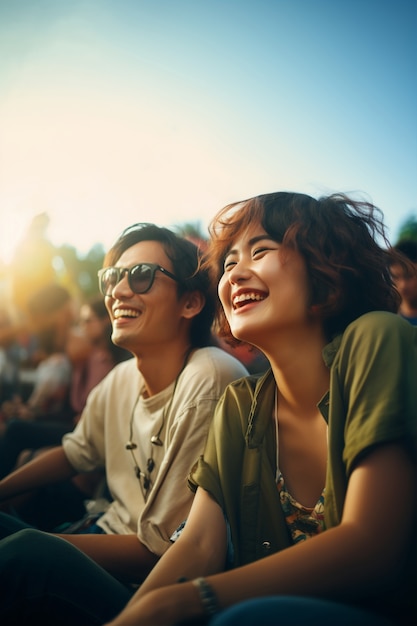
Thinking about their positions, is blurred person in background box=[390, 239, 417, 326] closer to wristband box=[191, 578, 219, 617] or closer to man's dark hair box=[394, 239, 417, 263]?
man's dark hair box=[394, 239, 417, 263]

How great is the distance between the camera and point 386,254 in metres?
2.04

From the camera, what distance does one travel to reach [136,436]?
2725 millimetres

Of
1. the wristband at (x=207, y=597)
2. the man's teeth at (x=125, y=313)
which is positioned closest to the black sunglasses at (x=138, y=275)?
the man's teeth at (x=125, y=313)

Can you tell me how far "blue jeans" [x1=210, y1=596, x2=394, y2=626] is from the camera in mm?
1143

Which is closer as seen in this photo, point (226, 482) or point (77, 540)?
point (226, 482)

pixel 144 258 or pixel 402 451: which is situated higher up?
pixel 144 258

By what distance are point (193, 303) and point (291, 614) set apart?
1893 millimetres

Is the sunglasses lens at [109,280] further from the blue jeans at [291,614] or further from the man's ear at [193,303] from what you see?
the blue jeans at [291,614]

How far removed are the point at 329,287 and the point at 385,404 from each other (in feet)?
1.85

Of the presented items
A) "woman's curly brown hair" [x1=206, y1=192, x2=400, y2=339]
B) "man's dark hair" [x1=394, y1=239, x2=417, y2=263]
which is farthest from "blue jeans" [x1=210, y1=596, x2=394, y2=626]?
"man's dark hair" [x1=394, y1=239, x2=417, y2=263]

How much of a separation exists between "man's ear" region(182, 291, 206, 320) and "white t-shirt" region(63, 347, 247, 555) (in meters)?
0.22

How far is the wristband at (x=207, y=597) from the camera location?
1346 mm

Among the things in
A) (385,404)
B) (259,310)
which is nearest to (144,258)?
(259,310)

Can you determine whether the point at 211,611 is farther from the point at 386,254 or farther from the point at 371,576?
the point at 386,254
